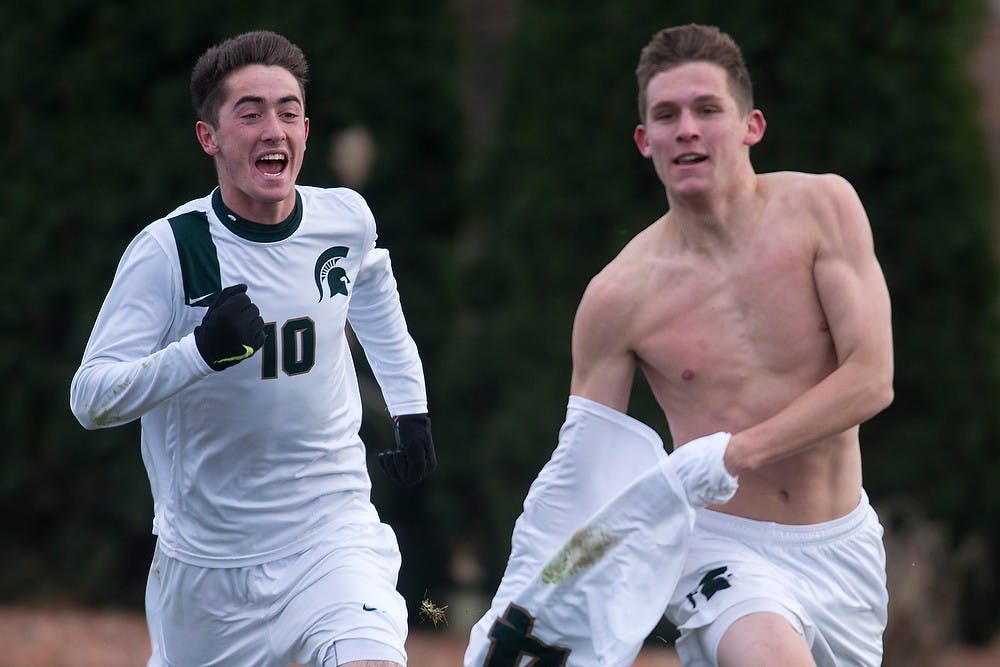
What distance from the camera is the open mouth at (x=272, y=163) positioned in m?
4.21

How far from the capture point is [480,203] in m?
7.90

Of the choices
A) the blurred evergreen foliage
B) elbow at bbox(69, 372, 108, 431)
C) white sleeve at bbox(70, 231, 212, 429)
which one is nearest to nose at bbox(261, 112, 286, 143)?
white sleeve at bbox(70, 231, 212, 429)

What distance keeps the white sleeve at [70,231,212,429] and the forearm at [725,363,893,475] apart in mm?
1398

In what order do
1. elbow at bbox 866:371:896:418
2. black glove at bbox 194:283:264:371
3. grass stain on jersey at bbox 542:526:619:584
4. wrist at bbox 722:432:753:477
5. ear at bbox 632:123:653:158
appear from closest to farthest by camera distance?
1. black glove at bbox 194:283:264:371
2. wrist at bbox 722:432:753:477
3. elbow at bbox 866:371:896:418
4. grass stain on jersey at bbox 542:526:619:584
5. ear at bbox 632:123:653:158

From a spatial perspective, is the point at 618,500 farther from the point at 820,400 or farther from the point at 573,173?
the point at 573,173

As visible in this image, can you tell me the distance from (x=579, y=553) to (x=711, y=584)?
366 millimetres

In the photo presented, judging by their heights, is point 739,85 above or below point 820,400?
above

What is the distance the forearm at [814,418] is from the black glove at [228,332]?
4.14ft

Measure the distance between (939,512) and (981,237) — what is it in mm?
1304

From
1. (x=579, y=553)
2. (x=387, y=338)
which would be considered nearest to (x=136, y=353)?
(x=387, y=338)

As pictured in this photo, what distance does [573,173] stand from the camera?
298 inches

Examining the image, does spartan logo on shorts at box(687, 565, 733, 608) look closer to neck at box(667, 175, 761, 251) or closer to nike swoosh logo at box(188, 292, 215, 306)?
neck at box(667, 175, 761, 251)

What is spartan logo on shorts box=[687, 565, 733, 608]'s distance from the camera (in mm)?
4020

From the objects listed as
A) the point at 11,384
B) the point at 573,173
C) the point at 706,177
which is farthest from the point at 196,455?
the point at 11,384
